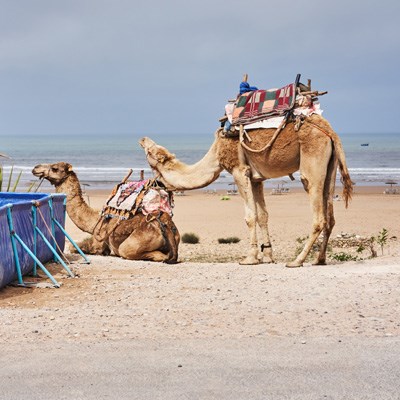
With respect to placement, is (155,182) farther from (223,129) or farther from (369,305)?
(369,305)

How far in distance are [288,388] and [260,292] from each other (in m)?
3.32

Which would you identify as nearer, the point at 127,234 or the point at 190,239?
the point at 127,234

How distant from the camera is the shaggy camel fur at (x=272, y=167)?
37.2 ft

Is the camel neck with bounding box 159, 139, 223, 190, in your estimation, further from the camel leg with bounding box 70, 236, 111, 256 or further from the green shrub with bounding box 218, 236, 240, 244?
the green shrub with bounding box 218, 236, 240, 244

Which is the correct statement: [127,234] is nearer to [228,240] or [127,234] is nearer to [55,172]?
[55,172]

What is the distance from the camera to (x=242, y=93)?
500 inches

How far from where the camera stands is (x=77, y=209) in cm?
1325

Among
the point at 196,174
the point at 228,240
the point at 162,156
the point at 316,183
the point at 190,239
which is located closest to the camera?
the point at 316,183

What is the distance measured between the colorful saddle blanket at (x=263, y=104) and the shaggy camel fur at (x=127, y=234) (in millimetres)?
1922

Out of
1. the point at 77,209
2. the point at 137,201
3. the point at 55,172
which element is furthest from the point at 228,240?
the point at 137,201

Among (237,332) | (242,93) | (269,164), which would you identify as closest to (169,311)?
(237,332)

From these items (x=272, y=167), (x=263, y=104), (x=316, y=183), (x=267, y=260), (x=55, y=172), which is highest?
(x=263, y=104)

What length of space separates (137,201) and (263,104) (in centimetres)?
243

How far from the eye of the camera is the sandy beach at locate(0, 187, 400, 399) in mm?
6855
